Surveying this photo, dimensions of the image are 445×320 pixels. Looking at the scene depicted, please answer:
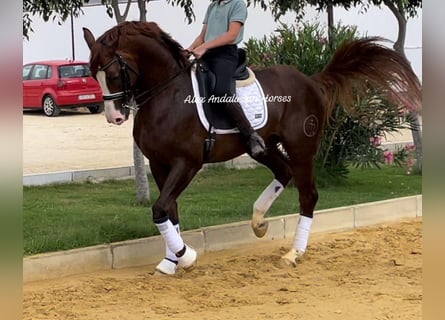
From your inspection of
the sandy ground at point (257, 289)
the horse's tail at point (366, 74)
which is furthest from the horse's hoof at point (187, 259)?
the horse's tail at point (366, 74)

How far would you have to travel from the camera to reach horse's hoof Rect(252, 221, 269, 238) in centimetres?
607

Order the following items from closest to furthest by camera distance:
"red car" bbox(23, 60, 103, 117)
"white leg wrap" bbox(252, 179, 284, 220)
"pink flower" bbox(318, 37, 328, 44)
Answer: "white leg wrap" bbox(252, 179, 284, 220), "pink flower" bbox(318, 37, 328, 44), "red car" bbox(23, 60, 103, 117)

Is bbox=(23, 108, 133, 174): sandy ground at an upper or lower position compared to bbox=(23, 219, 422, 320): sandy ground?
upper

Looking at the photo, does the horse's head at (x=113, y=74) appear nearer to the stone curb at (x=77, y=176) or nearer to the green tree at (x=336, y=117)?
the green tree at (x=336, y=117)

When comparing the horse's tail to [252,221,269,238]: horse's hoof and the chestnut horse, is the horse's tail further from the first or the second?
[252,221,269,238]: horse's hoof

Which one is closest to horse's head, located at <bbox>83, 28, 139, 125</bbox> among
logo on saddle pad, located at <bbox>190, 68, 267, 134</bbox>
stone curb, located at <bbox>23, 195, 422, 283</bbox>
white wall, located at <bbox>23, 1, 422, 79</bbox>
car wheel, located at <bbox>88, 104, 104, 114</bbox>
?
logo on saddle pad, located at <bbox>190, 68, 267, 134</bbox>

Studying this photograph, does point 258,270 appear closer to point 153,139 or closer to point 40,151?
point 153,139

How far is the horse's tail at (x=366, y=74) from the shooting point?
577 centimetres

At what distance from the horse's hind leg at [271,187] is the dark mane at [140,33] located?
130 cm

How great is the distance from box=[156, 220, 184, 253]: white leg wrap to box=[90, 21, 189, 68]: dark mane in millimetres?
1245

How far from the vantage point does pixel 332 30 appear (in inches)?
358

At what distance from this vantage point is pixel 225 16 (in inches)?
213

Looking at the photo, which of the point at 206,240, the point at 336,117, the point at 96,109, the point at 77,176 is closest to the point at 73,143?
the point at 77,176

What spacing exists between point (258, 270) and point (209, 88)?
5.01ft
